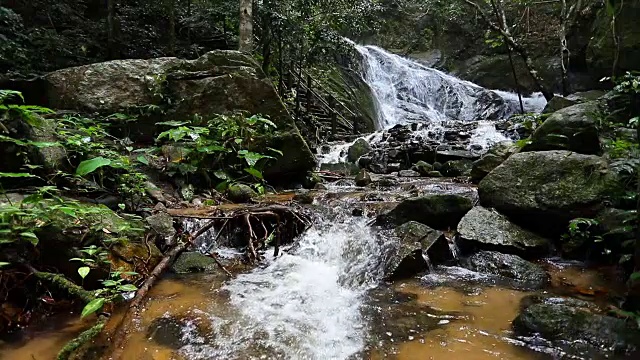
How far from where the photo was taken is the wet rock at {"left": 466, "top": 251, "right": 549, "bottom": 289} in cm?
351

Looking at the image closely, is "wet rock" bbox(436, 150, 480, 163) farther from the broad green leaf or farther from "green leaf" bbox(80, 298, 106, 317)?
"green leaf" bbox(80, 298, 106, 317)

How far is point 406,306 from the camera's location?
3.08m

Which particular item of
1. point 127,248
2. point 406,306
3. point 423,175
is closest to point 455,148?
point 423,175

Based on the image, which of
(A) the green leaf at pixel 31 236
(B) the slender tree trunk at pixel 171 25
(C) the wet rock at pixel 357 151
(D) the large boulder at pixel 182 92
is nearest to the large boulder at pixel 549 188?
(D) the large boulder at pixel 182 92

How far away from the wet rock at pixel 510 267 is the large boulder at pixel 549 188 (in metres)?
0.69

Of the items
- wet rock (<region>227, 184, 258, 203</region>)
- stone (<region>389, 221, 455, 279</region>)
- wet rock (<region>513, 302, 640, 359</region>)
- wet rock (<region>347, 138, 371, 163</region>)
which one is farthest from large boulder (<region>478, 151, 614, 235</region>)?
wet rock (<region>347, 138, 371, 163</region>)

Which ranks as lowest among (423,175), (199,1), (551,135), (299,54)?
(423,175)

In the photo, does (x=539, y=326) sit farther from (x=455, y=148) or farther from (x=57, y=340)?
(x=455, y=148)

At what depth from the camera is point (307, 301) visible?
324 cm

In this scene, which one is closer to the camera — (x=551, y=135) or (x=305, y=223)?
(x=305, y=223)

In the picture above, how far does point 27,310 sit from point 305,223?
2661 millimetres

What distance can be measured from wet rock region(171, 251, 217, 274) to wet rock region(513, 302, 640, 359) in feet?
8.48

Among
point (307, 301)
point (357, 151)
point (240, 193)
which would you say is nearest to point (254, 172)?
point (240, 193)

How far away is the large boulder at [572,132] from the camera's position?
4.97 meters
